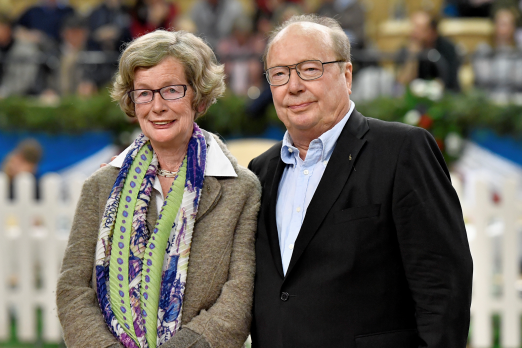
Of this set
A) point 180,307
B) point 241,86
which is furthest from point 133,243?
point 241,86

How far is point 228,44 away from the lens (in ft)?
30.0

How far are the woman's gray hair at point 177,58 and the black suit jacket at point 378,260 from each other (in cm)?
63

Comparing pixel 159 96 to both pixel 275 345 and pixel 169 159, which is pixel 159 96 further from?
pixel 275 345

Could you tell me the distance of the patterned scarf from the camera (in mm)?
2701

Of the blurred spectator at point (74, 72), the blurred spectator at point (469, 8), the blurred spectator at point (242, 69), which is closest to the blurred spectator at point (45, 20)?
the blurred spectator at point (74, 72)

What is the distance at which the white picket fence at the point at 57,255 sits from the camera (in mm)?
5914

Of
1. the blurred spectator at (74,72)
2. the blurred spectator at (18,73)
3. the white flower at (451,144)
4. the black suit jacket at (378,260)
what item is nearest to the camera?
the black suit jacket at (378,260)

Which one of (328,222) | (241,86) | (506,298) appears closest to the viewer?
(328,222)

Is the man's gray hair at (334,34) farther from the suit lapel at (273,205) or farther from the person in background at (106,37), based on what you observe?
the person in background at (106,37)

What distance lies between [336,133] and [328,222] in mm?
400

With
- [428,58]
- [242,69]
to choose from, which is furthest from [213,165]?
[242,69]

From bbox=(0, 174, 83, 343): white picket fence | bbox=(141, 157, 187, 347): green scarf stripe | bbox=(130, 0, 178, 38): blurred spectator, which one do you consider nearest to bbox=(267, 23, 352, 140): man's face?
bbox=(141, 157, 187, 347): green scarf stripe

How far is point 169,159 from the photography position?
2.96 meters

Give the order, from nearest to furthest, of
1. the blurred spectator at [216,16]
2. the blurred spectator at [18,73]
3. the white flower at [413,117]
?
the white flower at [413,117] → the blurred spectator at [18,73] → the blurred spectator at [216,16]
